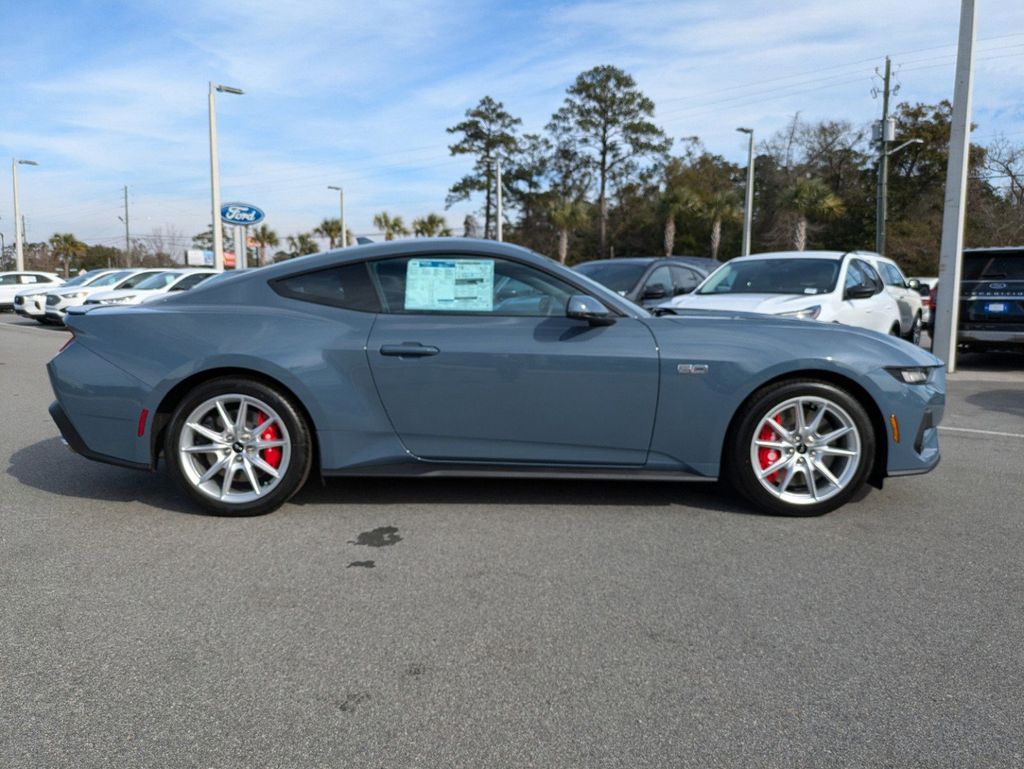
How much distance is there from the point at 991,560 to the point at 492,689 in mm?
2484

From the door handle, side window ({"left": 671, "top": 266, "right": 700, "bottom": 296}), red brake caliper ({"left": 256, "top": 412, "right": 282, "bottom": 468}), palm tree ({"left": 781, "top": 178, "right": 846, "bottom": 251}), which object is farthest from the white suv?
palm tree ({"left": 781, "top": 178, "right": 846, "bottom": 251})

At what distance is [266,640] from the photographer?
2729mm

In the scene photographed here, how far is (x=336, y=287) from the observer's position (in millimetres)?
4148

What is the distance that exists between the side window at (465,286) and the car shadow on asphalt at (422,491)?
999mm

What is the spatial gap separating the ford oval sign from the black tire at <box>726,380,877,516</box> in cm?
2428

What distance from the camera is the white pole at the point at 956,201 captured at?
10.8 meters

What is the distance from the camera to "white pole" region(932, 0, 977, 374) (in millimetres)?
10820

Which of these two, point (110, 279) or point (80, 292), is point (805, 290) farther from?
point (110, 279)

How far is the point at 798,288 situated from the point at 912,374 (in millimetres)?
5155

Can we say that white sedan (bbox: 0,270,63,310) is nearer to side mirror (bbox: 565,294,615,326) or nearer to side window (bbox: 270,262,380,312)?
side window (bbox: 270,262,380,312)

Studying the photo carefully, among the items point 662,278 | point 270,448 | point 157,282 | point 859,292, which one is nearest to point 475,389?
point 270,448

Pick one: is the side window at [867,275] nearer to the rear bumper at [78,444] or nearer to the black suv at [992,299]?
the black suv at [992,299]

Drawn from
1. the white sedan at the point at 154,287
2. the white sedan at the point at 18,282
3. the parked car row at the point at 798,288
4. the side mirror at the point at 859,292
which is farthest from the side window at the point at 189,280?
the side mirror at the point at 859,292

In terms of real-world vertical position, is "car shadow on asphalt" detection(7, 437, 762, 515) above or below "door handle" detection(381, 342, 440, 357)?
below
